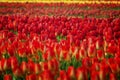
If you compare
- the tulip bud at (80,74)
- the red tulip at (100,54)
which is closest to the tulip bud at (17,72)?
the tulip bud at (80,74)

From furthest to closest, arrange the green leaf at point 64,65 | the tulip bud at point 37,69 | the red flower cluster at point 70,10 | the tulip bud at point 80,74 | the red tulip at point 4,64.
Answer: the red flower cluster at point 70,10, the green leaf at point 64,65, the red tulip at point 4,64, the tulip bud at point 37,69, the tulip bud at point 80,74

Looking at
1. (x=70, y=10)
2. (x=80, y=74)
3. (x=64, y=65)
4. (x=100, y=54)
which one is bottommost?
(x=70, y=10)

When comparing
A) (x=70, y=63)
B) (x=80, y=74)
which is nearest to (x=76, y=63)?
(x=70, y=63)

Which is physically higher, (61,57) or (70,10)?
(61,57)

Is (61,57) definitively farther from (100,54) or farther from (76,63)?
(100,54)

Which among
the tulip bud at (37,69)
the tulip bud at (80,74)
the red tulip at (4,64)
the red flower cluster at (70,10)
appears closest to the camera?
the tulip bud at (80,74)

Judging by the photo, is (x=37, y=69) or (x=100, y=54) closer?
(x=37, y=69)

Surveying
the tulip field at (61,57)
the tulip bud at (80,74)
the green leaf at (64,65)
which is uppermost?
the tulip bud at (80,74)

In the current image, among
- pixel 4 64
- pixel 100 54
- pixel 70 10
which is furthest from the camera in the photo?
pixel 70 10

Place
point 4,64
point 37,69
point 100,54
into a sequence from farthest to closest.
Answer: point 100,54
point 4,64
point 37,69

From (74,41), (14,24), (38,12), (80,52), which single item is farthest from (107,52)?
(38,12)

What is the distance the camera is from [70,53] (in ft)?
14.2

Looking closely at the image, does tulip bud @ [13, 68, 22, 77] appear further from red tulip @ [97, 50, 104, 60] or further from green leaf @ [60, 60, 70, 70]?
red tulip @ [97, 50, 104, 60]

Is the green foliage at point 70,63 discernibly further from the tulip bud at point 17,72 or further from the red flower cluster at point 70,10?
the red flower cluster at point 70,10
